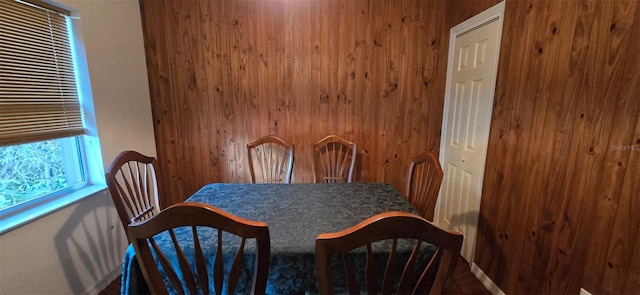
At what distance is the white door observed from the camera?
1.76 meters

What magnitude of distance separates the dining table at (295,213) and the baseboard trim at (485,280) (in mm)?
956

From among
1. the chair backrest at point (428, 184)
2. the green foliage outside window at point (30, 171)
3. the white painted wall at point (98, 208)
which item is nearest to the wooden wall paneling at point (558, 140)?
the chair backrest at point (428, 184)

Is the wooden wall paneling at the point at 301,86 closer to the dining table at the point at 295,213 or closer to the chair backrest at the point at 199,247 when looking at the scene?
the dining table at the point at 295,213

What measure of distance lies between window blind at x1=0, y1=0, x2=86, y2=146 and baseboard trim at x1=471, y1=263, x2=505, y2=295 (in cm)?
297

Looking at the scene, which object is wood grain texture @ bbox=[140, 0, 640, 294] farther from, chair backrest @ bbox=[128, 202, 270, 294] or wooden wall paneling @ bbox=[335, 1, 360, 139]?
chair backrest @ bbox=[128, 202, 270, 294]

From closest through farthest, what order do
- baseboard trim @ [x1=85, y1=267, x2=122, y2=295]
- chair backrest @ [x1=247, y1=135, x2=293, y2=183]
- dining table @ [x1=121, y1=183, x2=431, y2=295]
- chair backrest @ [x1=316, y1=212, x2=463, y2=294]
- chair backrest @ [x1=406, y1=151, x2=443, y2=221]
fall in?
chair backrest @ [x1=316, y1=212, x2=463, y2=294]
dining table @ [x1=121, y1=183, x2=431, y2=295]
chair backrest @ [x1=406, y1=151, x2=443, y2=221]
baseboard trim @ [x1=85, y1=267, x2=122, y2=295]
chair backrest @ [x1=247, y1=135, x2=293, y2=183]

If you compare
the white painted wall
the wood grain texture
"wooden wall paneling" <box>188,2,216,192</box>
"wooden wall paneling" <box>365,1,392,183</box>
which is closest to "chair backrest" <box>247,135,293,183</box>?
the wood grain texture

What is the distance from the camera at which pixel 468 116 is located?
2.00 meters

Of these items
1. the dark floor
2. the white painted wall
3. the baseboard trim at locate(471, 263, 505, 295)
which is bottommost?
the dark floor

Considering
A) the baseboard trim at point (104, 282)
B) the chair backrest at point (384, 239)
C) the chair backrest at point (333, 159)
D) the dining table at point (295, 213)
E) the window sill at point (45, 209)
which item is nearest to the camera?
the chair backrest at point (384, 239)

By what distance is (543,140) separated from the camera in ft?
4.55

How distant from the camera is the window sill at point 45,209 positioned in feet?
4.15

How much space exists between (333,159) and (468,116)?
3.79ft

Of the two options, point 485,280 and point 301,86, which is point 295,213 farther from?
point 485,280
